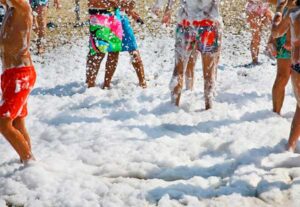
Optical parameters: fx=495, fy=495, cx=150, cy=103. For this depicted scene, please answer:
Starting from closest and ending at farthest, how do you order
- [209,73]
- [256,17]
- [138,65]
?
[209,73] → [138,65] → [256,17]

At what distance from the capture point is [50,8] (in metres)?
12.3

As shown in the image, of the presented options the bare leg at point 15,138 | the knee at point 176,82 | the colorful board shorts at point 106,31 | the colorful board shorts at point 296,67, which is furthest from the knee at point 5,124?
the colorful board shorts at point 106,31

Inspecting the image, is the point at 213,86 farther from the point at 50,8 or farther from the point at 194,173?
the point at 50,8

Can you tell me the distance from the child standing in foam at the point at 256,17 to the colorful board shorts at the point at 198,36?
2541 mm

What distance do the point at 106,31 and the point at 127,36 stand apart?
0.96ft

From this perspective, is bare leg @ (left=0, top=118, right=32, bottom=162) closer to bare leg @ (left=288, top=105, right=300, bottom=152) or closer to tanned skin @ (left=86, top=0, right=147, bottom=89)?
bare leg @ (left=288, top=105, right=300, bottom=152)

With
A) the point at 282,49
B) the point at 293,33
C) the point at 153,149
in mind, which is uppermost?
the point at 293,33

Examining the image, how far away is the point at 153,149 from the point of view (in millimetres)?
4328

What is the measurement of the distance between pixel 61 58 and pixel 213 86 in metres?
3.72

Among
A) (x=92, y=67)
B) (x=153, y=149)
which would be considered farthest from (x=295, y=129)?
(x=92, y=67)

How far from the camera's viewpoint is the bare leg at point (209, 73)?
523cm

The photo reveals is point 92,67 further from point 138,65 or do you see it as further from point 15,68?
point 15,68

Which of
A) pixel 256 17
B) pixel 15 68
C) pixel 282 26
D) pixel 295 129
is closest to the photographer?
Result: pixel 15 68

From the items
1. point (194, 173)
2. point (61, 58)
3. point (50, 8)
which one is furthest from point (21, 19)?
point (50, 8)
